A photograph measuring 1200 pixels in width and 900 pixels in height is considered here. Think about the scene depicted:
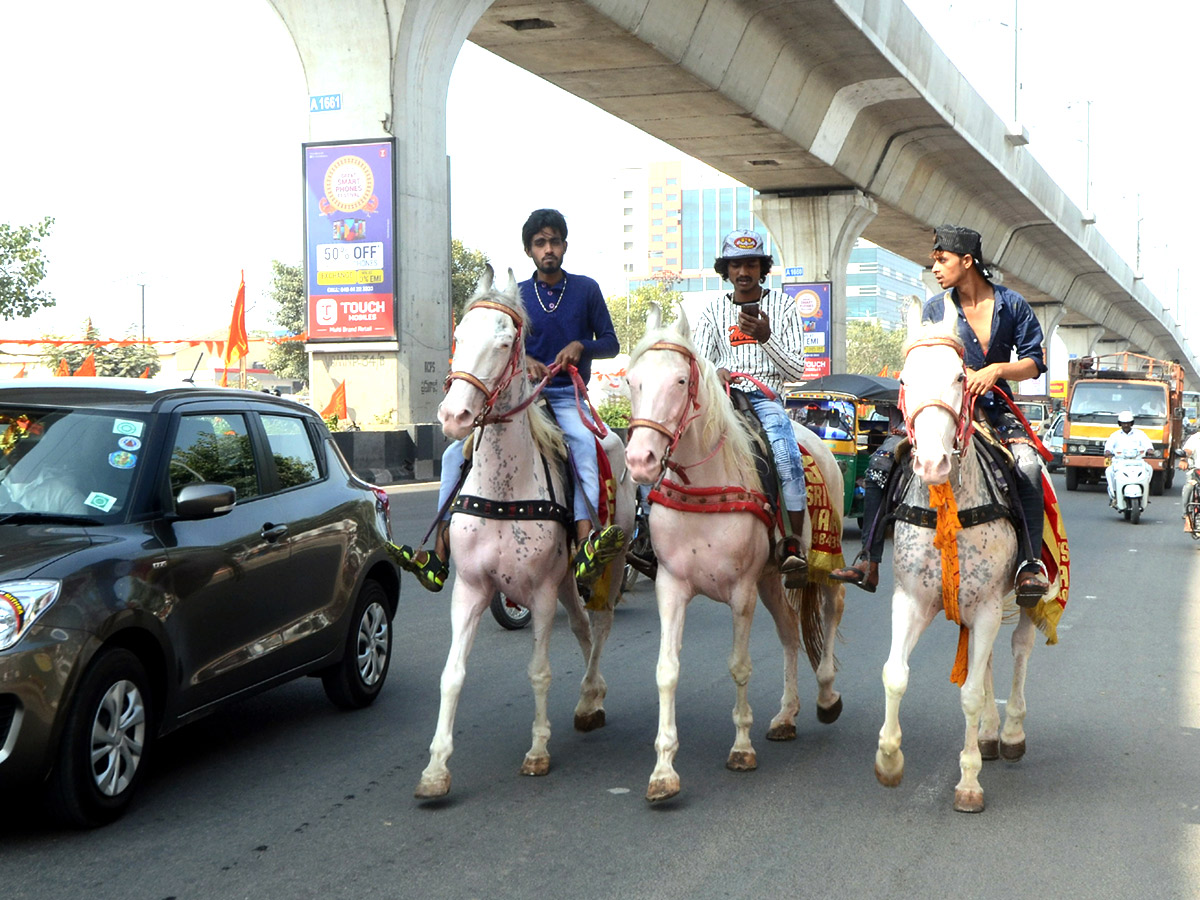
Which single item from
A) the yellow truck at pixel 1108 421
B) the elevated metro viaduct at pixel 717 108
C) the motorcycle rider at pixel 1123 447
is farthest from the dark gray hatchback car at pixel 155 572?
the yellow truck at pixel 1108 421

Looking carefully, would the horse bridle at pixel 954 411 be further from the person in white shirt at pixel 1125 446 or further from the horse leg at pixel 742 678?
the person in white shirt at pixel 1125 446

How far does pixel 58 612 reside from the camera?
15.6 feet

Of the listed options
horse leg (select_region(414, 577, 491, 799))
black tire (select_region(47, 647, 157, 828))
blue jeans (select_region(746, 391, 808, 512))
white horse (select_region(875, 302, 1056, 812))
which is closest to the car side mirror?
black tire (select_region(47, 647, 157, 828))

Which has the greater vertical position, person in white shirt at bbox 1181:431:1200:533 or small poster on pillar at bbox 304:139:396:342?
small poster on pillar at bbox 304:139:396:342

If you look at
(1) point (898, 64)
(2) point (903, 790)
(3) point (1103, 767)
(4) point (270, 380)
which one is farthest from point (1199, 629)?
(4) point (270, 380)

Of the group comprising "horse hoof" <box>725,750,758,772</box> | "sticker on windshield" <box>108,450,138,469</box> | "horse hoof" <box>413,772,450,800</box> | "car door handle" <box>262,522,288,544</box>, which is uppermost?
"sticker on windshield" <box>108,450,138,469</box>

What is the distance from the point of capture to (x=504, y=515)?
19.1 feet

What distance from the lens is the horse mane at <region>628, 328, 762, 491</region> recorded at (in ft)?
18.4

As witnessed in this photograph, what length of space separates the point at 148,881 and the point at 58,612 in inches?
40.6

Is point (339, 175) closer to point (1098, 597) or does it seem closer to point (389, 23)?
point (389, 23)

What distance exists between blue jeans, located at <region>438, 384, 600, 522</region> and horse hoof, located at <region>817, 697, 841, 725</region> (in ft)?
5.69

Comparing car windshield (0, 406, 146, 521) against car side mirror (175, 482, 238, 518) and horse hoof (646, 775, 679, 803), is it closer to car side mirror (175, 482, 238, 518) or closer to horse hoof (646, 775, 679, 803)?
car side mirror (175, 482, 238, 518)

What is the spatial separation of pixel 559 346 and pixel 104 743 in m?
2.99

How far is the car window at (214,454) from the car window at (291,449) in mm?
242
